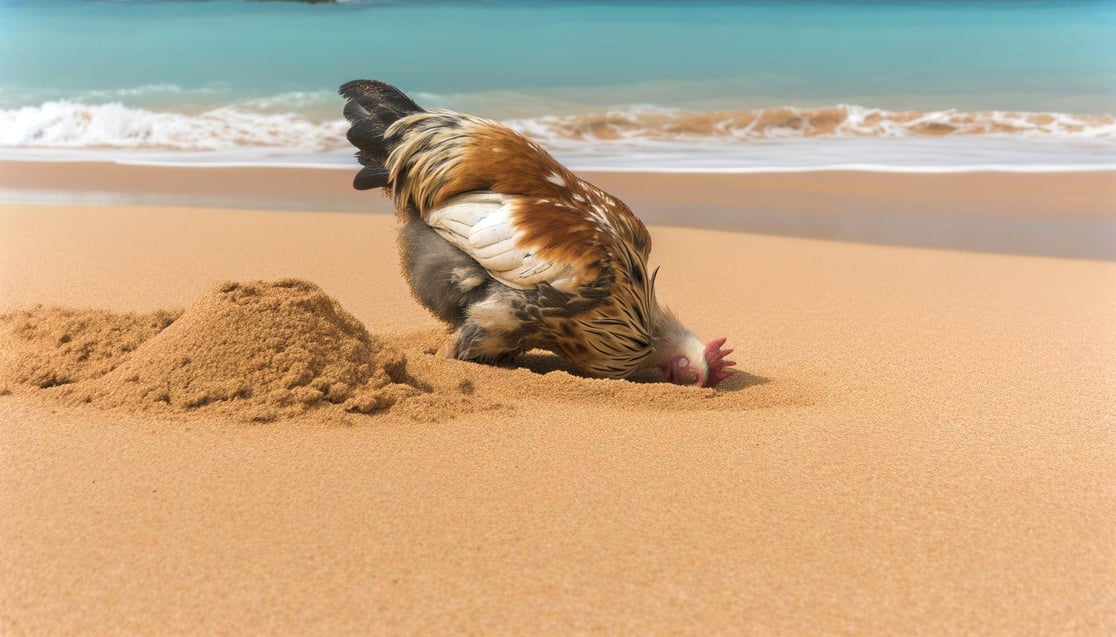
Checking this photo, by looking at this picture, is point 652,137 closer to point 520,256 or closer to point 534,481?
point 520,256

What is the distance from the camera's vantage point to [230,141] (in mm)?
18234

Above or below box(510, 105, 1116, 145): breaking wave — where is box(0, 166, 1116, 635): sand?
above

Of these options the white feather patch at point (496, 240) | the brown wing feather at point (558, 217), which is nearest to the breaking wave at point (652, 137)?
the brown wing feather at point (558, 217)

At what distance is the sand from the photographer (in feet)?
8.48

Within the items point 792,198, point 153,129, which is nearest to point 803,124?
point 792,198

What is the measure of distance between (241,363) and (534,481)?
59.6 inches

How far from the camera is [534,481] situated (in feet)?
11.1

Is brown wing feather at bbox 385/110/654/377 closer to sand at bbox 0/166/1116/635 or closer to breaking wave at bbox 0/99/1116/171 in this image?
sand at bbox 0/166/1116/635

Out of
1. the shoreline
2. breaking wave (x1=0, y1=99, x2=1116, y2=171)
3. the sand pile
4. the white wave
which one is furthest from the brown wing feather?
the white wave

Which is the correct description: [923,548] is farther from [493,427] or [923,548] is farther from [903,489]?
[493,427]

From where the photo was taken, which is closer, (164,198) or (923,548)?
(923,548)

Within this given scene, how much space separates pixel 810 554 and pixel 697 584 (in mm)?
434

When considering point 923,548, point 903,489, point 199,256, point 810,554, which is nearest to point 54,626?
point 810,554

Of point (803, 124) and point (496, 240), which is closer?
point (496, 240)
